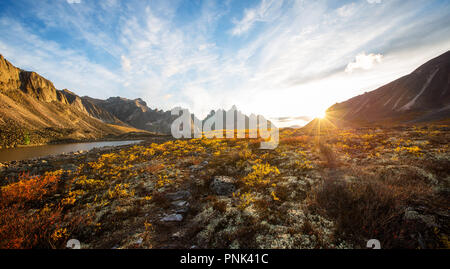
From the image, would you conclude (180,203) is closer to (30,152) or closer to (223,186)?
(223,186)

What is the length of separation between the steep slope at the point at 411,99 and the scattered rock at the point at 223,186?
94018 mm

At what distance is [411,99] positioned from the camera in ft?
263

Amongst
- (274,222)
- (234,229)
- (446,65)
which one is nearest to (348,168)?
(274,222)

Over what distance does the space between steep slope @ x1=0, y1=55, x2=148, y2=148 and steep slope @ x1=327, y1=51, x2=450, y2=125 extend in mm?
150341

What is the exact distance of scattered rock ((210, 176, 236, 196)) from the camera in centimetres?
798

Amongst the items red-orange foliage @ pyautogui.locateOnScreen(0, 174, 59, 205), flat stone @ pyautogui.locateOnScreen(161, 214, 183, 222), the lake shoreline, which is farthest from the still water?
flat stone @ pyautogui.locateOnScreen(161, 214, 183, 222)

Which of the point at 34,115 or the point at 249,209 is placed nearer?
the point at 249,209

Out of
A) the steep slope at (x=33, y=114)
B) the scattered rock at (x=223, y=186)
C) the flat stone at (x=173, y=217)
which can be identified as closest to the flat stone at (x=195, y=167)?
the scattered rock at (x=223, y=186)

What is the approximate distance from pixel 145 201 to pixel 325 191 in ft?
27.1

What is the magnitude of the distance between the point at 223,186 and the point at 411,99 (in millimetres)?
126029

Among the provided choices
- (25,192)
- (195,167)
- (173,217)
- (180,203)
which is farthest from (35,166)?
(173,217)

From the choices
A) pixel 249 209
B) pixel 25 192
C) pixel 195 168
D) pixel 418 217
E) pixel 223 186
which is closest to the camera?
pixel 418 217
